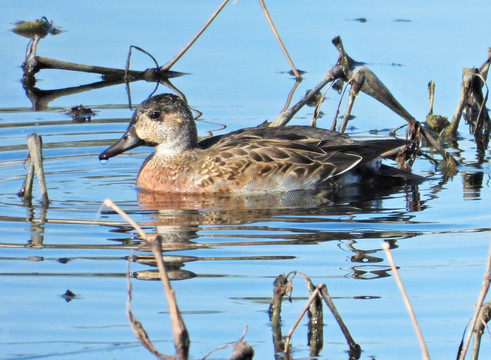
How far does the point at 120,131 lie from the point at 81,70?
55.8 inches

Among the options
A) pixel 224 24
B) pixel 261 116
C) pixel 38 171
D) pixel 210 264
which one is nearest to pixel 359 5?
pixel 224 24

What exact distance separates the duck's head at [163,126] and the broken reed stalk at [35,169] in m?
1.24

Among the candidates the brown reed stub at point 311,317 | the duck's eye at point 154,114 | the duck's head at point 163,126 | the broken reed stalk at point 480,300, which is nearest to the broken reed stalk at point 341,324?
the brown reed stub at point 311,317

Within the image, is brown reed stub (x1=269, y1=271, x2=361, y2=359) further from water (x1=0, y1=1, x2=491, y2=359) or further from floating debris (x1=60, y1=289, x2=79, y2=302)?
floating debris (x1=60, y1=289, x2=79, y2=302)

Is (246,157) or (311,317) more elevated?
(246,157)

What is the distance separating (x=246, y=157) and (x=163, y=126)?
0.98m

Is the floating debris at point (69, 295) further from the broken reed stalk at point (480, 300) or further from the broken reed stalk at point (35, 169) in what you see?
the broken reed stalk at point (480, 300)

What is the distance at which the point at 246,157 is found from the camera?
983cm

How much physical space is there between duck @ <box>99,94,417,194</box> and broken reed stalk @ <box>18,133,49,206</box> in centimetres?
118

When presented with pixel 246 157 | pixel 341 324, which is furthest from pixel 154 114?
pixel 341 324

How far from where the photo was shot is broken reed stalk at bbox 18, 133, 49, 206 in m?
8.48

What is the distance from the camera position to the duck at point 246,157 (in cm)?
981

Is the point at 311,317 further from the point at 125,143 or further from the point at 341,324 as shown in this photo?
the point at 125,143

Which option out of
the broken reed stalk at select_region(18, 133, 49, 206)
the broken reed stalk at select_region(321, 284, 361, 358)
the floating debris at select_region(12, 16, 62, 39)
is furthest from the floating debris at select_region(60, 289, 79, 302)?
the floating debris at select_region(12, 16, 62, 39)
